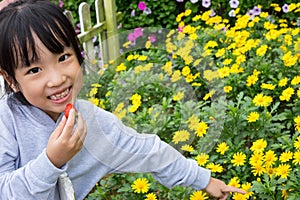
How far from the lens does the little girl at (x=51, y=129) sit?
4.74 ft

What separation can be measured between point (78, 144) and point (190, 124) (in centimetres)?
51

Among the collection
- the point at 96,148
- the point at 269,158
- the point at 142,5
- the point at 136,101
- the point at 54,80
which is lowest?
the point at 142,5

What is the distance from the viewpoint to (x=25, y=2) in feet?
5.25

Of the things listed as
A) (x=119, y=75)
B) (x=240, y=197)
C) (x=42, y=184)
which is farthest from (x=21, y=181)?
(x=119, y=75)

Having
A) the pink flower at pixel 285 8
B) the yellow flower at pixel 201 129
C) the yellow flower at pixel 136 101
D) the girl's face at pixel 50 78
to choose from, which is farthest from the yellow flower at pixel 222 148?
the pink flower at pixel 285 8

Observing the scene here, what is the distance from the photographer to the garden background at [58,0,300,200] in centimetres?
189

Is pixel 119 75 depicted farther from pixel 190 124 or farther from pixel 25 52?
pixel 25 52

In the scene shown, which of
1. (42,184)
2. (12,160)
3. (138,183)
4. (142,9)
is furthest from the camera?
(142,9)

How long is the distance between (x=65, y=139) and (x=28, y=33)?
0.32 meters

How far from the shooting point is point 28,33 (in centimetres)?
148

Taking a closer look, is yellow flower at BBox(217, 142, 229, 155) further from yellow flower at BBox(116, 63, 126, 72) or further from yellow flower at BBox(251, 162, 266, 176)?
yellow flower at BBox(116, 63, 126, 72)

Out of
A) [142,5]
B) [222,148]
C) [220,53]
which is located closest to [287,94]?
[222,148]

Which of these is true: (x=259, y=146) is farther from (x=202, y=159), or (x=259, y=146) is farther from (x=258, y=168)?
(x=202, y=159)

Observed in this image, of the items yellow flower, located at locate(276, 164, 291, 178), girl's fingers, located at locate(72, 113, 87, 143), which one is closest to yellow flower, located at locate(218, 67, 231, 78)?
yellow flower, located at locate(276, 164, 291, 178)
